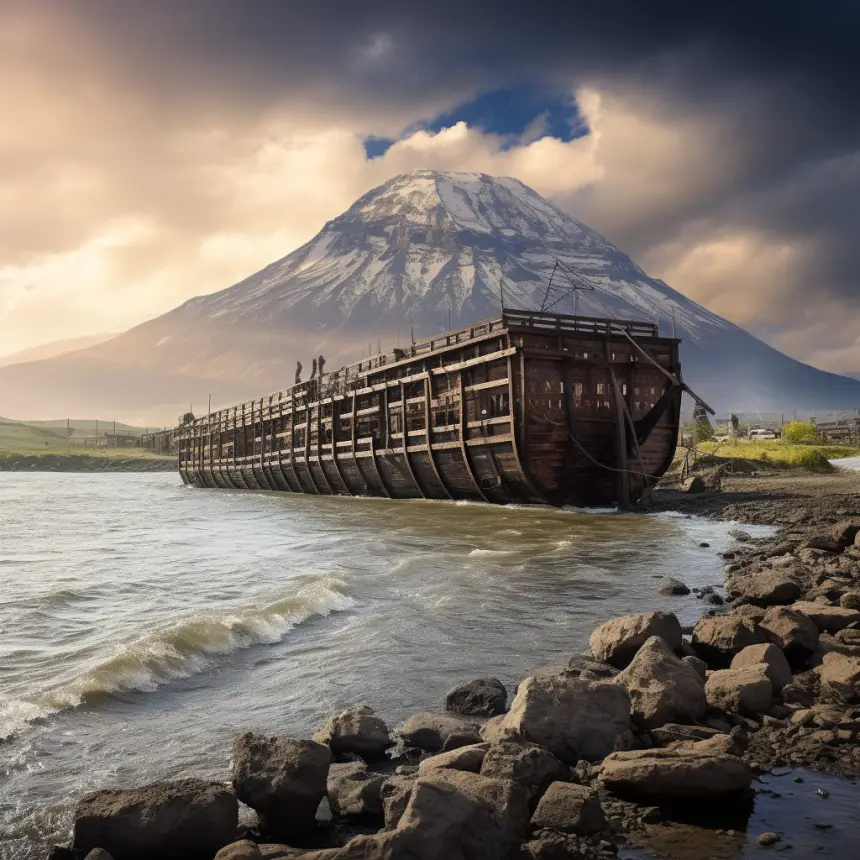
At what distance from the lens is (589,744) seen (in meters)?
4.94

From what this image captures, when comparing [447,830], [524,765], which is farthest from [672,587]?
[447,830]

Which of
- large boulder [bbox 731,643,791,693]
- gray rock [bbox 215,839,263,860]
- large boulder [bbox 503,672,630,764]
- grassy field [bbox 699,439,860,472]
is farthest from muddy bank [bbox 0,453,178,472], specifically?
gray rock [bbox 215,839,263,860]

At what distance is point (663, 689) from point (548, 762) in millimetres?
1388

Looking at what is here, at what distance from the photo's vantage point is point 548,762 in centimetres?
443

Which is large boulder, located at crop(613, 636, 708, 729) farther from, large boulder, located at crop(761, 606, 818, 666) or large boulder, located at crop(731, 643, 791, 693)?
large boulder, located at crop(761, 606, 818, 666)

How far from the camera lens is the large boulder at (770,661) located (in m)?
5.93

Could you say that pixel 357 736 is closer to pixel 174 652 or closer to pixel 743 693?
pixel 743 693

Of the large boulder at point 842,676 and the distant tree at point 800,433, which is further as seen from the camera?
the distant tree at point 800,433

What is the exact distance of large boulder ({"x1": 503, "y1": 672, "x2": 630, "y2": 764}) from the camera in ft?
16.1

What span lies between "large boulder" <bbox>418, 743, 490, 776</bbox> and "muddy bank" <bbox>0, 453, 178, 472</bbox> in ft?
415

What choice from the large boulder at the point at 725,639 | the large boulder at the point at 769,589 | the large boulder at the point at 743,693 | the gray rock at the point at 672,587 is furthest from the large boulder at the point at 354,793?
the gray rock at the point at 672,587

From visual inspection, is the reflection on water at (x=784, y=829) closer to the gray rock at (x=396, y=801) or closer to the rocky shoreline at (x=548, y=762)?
the rocky shoreline at (x=548, y=762)

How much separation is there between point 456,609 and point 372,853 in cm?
686

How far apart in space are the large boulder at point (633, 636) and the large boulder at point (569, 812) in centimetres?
298
